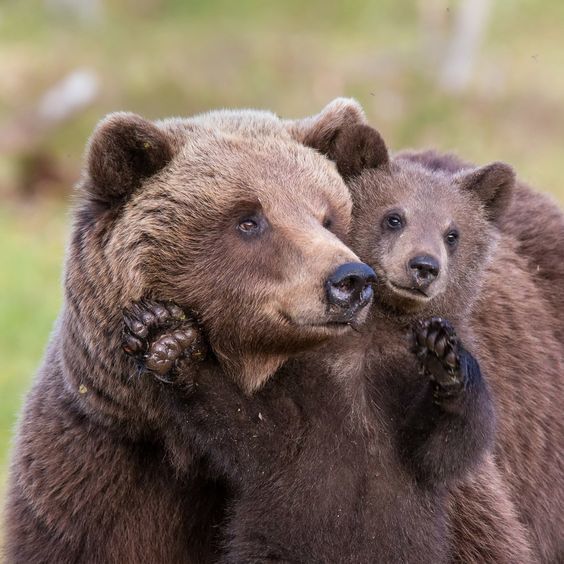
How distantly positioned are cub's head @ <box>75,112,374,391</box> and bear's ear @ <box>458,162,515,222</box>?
1060 millimetres

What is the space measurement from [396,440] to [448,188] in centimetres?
139

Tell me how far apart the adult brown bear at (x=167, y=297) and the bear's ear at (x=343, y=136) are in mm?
125

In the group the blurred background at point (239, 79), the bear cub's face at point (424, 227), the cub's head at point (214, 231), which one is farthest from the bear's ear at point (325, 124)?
the blurred background at point (239, 79)

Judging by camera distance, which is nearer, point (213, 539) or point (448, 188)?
point (213, 539)

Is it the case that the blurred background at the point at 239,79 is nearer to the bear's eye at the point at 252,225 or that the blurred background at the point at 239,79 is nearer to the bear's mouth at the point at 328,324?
the bear's eye at the point at 252,225

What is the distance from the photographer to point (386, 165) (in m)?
5.87

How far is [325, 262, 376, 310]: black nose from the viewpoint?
4.57 metres

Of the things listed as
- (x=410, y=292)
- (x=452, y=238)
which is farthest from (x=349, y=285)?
(x=452, y=238)

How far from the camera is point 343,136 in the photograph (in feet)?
→ 18.3

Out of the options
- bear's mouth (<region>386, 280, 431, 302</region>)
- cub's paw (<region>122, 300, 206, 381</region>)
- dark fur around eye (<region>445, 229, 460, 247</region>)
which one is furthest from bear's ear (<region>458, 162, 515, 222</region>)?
cub's paw (<region>122, 300, 206, 381</region>)

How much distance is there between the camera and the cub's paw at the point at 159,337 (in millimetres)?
4805

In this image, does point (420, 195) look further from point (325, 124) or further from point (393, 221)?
point (325, 124)

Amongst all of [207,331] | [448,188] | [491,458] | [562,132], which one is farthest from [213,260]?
[562,132]

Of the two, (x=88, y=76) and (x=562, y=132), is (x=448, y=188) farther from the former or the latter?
(x=562, y=132)
